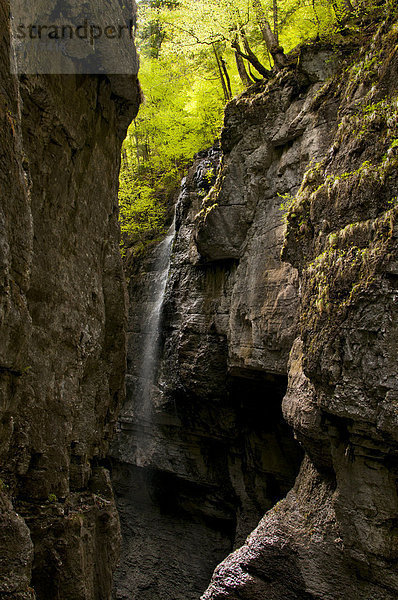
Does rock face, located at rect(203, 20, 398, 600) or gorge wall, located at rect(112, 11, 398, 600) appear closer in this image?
rock face, located at rect(203, 20, 398, 600)

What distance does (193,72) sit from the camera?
21.2 m

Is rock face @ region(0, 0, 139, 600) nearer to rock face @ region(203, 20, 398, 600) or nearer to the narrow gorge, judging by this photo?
the narrow gorge

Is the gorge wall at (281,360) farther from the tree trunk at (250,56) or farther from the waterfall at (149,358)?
the tree trunk at (250,56)

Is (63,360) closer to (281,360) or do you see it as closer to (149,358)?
(281,360)

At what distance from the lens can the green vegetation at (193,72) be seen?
1412 centimetres

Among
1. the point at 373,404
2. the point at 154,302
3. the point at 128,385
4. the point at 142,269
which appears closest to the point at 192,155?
the point at 142,269

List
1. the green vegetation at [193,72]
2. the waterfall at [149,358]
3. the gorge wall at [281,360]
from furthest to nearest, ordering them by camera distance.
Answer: the waterfall at [149,358], the green vegetation at [193,72], the gorge wall at [281,360]

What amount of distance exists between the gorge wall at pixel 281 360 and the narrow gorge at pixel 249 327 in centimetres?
5

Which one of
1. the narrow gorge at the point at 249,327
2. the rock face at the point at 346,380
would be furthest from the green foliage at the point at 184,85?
the rock face at the point at 346,380

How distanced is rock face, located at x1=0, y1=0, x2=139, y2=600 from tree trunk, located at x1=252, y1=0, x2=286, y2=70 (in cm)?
534

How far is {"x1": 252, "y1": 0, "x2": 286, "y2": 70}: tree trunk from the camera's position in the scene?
13617 millimetres

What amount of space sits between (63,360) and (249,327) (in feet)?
19.9

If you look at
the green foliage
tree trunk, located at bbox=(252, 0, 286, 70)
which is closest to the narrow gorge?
tree trunk, located at bbox=(252, 0, 286, 70)

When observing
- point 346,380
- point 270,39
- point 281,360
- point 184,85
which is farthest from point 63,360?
point 184,85
